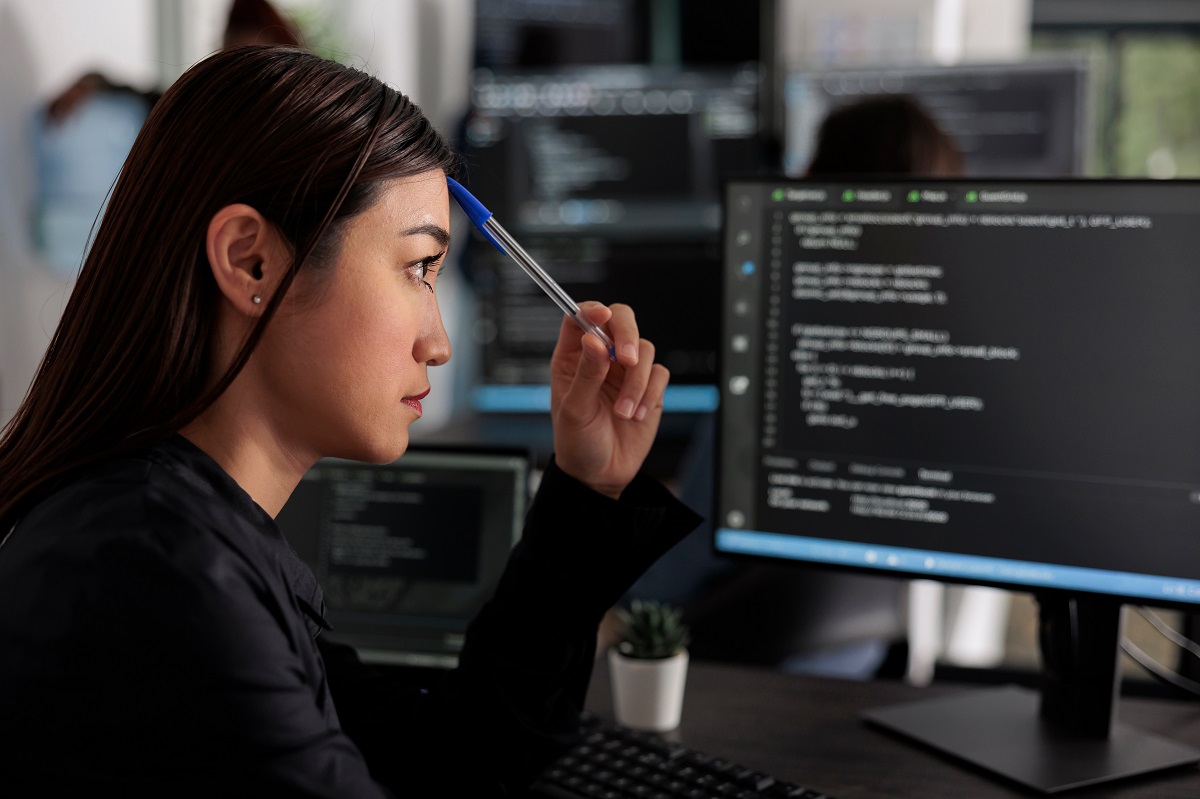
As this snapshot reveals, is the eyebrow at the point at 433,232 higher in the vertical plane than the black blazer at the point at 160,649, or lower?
higher

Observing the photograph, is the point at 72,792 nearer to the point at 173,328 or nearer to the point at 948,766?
the point at 173,328

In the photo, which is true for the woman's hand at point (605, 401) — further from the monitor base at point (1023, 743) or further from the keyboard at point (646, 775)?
the monitor base at point (1023, 743)

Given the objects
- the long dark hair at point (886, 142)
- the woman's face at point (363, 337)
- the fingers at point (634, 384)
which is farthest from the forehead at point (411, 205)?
the long dark hair at point (886, 142)

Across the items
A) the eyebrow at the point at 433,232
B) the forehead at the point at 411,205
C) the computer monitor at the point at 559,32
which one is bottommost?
the eyebrow at the point at 433,232

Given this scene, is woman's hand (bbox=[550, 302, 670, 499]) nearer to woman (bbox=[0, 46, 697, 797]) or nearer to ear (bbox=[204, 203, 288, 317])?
woman (bbox=[0, 46, 697, 797])

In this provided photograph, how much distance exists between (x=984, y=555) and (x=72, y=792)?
2.65 feet

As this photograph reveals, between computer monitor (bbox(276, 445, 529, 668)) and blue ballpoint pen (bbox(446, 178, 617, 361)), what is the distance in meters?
0.23

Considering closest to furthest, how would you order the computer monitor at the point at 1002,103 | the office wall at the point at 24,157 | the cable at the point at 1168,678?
the cable at the point at 1168,678 → the office wall at the point at 24,157 → the computer monitor at the point at 1002,103

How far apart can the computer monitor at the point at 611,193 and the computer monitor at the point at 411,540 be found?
178 cm

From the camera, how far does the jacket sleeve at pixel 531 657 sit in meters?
1.07

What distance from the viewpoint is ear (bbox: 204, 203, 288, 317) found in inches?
30.8

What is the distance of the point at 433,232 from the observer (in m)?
0.88

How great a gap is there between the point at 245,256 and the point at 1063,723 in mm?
877

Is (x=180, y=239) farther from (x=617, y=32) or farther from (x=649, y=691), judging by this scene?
(x=617, y=32)
